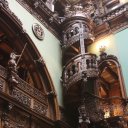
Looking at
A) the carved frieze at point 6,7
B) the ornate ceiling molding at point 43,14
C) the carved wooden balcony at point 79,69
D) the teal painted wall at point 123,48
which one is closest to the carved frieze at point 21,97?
the carved wooden balcony at point 79,69

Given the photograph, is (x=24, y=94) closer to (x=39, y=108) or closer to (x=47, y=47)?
(x=39, y=108)

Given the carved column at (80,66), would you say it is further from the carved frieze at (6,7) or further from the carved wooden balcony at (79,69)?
the carved frieze at (6,7)

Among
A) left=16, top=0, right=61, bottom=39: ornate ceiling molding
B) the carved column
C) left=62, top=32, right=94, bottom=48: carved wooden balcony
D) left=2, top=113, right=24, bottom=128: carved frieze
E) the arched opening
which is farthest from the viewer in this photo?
left=62, top=32, right=94, bottom=48: carved wooden balcony

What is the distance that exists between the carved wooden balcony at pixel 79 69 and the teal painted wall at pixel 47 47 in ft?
1.16

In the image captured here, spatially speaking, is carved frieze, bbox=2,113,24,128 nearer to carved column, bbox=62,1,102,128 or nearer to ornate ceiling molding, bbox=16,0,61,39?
carved column, bbox=62,1,102,128

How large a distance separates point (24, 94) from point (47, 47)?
2852 mm

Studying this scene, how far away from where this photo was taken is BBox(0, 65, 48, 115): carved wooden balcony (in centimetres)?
949

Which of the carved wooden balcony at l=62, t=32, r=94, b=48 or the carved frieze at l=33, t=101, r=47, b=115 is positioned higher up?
the carved wooden balcony at l=62, t=32, r=94, b=48

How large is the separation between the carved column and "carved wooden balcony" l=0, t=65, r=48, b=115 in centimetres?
119

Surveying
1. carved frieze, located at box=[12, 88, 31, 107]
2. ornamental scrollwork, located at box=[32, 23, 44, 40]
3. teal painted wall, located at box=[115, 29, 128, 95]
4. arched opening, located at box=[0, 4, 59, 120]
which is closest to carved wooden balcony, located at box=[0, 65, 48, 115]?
carved frieze, located at box=[12, 88, 31, 107]

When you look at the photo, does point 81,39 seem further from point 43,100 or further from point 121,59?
point 43,100

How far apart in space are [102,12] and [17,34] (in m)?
5.12

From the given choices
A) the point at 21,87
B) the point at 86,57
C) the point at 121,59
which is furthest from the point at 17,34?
→ the point at 121,59

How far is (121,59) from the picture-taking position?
40.1 feet
